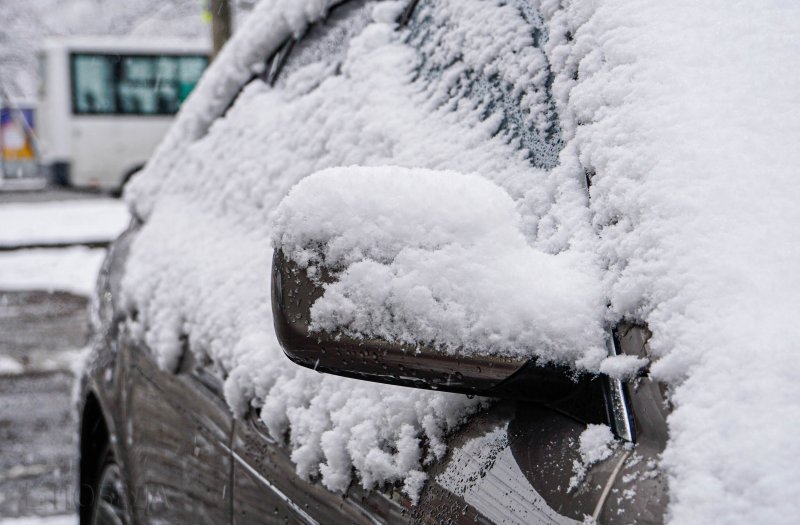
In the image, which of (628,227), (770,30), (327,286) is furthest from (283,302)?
(770,30)

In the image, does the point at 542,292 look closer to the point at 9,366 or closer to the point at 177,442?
the point at 177,442

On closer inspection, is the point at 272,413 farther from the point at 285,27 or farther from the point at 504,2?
the point at 285,27

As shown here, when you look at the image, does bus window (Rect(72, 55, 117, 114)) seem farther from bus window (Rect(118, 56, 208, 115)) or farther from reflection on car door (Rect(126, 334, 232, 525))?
reflection on car door (Rect(126, 334, 232, 525))

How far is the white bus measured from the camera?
17172 millimetres

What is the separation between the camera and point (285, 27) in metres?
2.24

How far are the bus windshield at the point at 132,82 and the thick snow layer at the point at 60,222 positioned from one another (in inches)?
79.2

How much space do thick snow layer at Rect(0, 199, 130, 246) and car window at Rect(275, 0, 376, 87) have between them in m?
8.60

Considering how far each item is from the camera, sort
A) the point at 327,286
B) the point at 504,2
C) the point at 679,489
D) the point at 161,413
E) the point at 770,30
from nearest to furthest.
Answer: the point at 679,489
the point at 327,286
the point at 770,30
the point at 504,2
the point at 161,413

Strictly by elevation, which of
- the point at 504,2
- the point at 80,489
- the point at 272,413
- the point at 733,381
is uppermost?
the point at 504,2

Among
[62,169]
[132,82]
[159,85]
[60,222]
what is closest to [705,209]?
[60,222]

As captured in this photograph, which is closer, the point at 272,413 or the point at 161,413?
the point at 272,413

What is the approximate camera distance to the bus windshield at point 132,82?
56.3ft

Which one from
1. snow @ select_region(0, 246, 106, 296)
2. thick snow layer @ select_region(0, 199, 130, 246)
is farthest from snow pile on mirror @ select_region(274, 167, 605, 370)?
thick snow layer @ select_region(0, 199, 130, 246)

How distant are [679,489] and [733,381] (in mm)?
119
